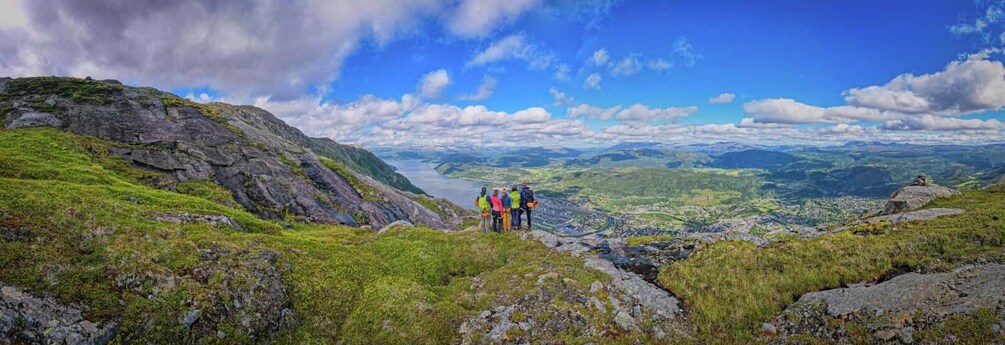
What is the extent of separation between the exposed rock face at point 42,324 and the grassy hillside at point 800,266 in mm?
18829

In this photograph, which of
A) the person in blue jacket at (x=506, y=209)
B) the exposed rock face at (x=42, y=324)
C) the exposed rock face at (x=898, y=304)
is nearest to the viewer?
the exposed rock face at (x=42, y=324)

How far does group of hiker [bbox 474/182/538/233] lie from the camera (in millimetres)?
30986

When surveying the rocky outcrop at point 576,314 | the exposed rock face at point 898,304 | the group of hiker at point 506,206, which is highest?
the group of hiker at point 506,206

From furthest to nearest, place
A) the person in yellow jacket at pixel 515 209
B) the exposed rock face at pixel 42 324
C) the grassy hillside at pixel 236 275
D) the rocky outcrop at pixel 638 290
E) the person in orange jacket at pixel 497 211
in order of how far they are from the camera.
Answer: the person in yellow jacket at pixel 515 209 < the person in orange jacket at pixel 497 211 < the rocky outcrop at pixel 638 290 < the grassy hillside at pixel 236 275 < the exposed rock face at pixel 42 324

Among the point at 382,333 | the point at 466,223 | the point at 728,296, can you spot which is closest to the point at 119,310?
the point at 382,333

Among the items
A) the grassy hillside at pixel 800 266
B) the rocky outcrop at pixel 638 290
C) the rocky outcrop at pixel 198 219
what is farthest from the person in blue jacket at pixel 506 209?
the rocky outcrop at pixel 198 219

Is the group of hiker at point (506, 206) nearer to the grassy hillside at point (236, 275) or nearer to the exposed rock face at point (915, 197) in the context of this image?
the grassy hillside at point (236, 275)

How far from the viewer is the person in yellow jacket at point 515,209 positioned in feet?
104

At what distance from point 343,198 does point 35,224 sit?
155ft

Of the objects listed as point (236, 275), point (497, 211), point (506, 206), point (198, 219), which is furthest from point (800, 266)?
point (198, 219)

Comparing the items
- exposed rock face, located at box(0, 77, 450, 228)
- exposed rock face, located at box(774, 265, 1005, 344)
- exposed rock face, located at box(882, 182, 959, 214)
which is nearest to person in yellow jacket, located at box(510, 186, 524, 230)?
exposed rock face, located at box(774, 265, 1005, 344)

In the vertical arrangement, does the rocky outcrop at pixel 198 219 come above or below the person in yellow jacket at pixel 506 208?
above

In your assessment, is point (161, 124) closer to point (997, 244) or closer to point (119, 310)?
point (119, 310)

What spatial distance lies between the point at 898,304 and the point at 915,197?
26417 millimetres
